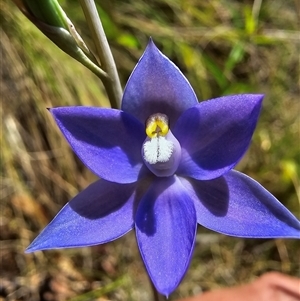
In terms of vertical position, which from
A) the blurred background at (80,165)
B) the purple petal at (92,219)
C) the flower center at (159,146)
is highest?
the flower center at (159,146)

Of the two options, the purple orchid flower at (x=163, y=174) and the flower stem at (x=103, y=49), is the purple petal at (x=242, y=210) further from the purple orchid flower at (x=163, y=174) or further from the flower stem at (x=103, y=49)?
the flower stem at (x=103, y=49)

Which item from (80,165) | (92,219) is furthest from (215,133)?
(80,165)

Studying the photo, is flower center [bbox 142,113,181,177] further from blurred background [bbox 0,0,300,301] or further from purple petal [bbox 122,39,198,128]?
blurred background [bbox 0,0,300,301]

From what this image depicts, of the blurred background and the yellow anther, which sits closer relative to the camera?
the yellow anther

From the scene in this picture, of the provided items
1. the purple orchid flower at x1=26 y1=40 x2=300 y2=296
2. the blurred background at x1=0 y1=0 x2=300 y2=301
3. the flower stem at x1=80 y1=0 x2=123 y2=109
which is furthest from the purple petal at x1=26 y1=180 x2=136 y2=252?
the blurred background at x1=0 y1=0 x2=300 y2=301

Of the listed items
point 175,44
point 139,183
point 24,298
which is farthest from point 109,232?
point 175,44

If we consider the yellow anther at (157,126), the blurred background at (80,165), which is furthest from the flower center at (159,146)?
the blurred background at (80,165)

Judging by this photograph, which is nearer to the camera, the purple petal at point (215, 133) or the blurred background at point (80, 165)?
the purple petal at point (215, 133)

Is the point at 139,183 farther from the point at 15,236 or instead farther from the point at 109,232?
the point at 15,236
